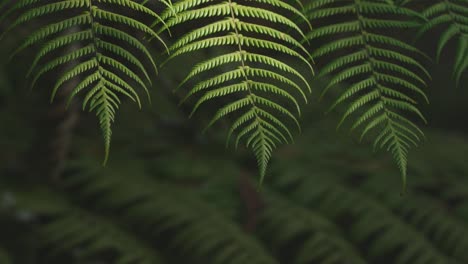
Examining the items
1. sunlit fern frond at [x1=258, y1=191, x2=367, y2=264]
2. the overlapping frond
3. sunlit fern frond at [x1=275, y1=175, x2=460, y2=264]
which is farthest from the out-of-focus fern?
sunlit fern frond at [x1=275, y1=175, x2=460, y2=264]

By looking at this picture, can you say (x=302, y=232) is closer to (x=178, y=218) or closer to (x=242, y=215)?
(x=242, y=215)

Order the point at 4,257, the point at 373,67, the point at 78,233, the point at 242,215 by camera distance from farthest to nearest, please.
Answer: the point at 242,215 < the point at 78,233 < the point at 4,257 < the point at 373,67

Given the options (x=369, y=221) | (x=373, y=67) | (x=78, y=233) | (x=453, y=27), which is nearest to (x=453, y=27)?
(x=453, y=27)

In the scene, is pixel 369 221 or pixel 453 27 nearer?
pixel 453 27

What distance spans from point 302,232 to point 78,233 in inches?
27.4

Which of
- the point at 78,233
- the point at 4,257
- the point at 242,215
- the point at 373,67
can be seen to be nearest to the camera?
the point at 373,67

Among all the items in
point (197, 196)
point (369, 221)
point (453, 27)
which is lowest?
point (369, 221)

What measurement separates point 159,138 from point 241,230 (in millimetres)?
668

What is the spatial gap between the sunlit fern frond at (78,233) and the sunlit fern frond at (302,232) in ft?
1.20

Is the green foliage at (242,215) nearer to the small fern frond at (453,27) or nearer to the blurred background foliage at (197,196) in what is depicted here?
the blurred background foliage at (197,196)

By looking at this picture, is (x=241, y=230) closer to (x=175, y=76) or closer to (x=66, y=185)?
(x=66, y=185)

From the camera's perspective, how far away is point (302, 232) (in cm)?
176

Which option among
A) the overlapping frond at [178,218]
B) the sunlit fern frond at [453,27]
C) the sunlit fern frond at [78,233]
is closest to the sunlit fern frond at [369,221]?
the overlapping frond at [178,218]

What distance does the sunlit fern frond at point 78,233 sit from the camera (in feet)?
5.41
